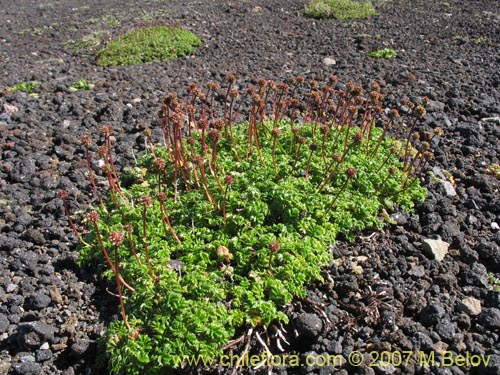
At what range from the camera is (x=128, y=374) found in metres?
3.18

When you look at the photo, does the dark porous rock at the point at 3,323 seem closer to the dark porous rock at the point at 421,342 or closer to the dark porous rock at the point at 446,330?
the dark porous rock at the point at 421,342

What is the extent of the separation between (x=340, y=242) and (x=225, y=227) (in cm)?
105

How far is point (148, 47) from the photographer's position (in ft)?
32.7

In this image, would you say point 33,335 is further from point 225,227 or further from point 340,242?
point 340,242

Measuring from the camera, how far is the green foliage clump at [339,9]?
41.3ft

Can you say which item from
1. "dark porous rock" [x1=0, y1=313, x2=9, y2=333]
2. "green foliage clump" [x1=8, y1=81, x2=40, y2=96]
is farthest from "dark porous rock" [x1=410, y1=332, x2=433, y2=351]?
"green foliage clump" [x1=8, y1=81, x2=40, y2=96]

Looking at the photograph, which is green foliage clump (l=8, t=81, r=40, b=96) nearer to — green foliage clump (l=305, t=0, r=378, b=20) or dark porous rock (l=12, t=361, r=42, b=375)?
dark porous rock (l=12, t=361, r=42, b=375)

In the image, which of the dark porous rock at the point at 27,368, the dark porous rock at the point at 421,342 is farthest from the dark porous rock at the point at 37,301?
the dark porous rock at the point at 421,342

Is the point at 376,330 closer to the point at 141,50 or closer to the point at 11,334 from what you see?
the point at 11,334

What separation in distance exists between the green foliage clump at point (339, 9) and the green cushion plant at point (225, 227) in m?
7.74

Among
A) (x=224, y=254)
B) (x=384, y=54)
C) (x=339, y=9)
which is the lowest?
(x=224, y=254)

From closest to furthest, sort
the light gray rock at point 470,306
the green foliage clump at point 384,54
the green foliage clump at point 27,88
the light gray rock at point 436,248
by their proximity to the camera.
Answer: the light gray rock at point 470,306 → the light gray rock at point 436,248 → the green foliage clump at point 27,88 → the green foliage clump at point 384,54

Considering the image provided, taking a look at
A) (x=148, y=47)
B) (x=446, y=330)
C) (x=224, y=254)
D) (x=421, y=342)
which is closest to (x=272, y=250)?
(x=224, y=254)

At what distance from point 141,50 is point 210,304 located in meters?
7.49
